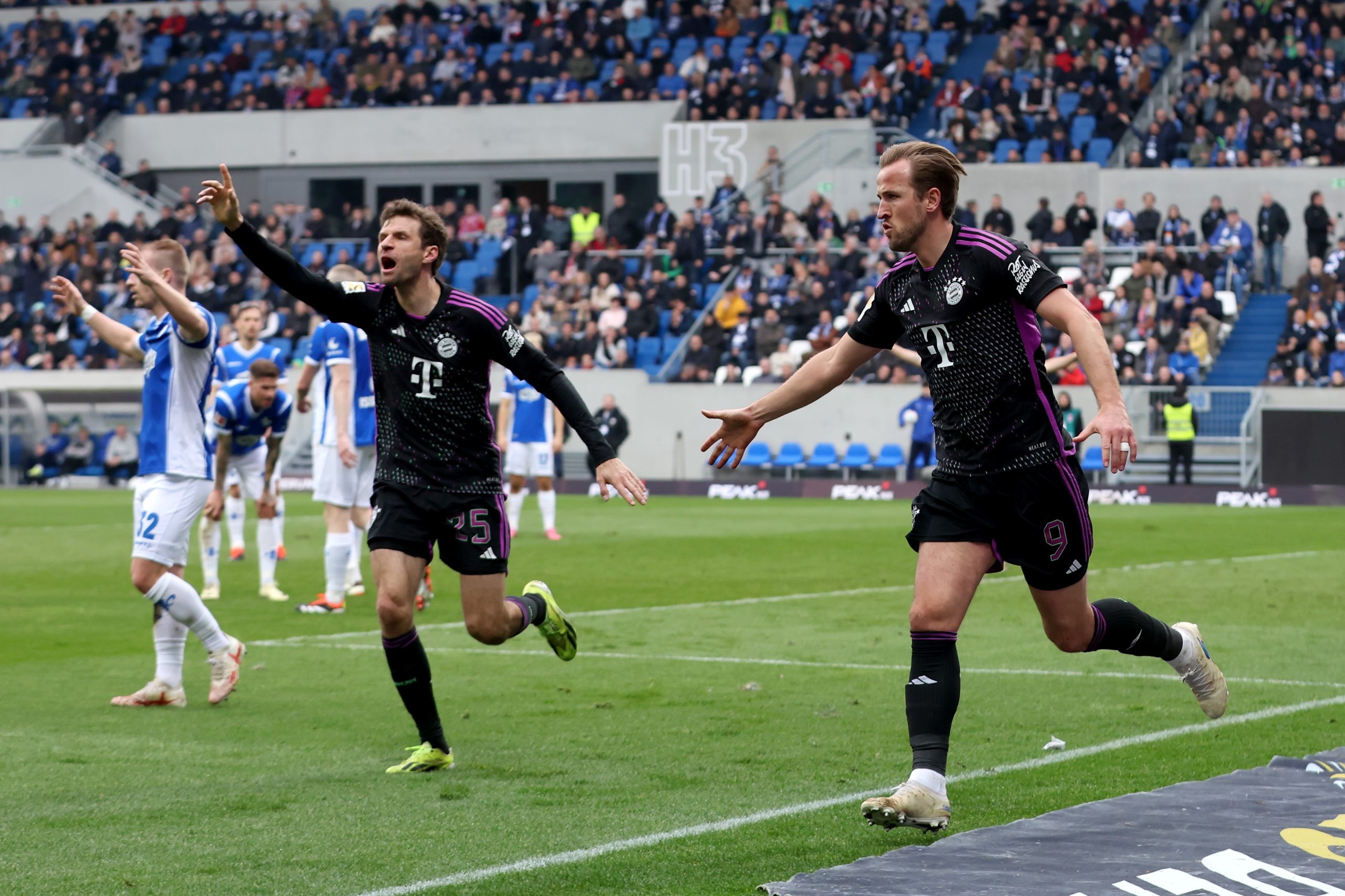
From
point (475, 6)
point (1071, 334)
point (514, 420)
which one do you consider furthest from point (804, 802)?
point (475, 6)

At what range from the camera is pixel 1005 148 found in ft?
120

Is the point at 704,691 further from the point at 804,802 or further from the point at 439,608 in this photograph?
the point at 439,608

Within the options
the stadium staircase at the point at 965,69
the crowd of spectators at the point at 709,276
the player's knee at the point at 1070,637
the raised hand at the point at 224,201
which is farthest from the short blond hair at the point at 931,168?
the stadium staircase at the point at 965,69

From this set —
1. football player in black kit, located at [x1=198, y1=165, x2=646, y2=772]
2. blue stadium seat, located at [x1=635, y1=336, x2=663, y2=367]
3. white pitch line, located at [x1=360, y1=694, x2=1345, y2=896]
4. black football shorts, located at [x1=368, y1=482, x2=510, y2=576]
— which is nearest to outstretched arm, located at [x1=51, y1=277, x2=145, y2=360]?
football player in black kit, located at [x1=198, y1=165, x2=646, y2=772]

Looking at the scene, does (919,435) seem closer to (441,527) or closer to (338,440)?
(338,440)

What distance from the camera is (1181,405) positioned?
2983cm

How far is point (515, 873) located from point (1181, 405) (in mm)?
26328

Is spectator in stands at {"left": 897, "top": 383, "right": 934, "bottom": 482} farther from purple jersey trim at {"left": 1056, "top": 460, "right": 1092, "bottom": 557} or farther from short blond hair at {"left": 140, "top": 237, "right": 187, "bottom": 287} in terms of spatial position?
purple jersey trim at {"left": 1056, "top": 460, "right": 1092, "bottom": 557}

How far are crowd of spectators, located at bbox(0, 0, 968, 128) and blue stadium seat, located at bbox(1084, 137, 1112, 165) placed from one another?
4.29m

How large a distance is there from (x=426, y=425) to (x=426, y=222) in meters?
0.79

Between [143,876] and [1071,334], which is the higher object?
[1071,334]

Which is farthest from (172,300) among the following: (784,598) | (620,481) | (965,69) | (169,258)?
(965,69)

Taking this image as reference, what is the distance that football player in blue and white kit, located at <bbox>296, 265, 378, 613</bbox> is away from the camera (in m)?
12.8

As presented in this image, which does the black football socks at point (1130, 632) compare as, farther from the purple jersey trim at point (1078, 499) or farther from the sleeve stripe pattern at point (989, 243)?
the sleeve stripe pattern at point (989, 243)
